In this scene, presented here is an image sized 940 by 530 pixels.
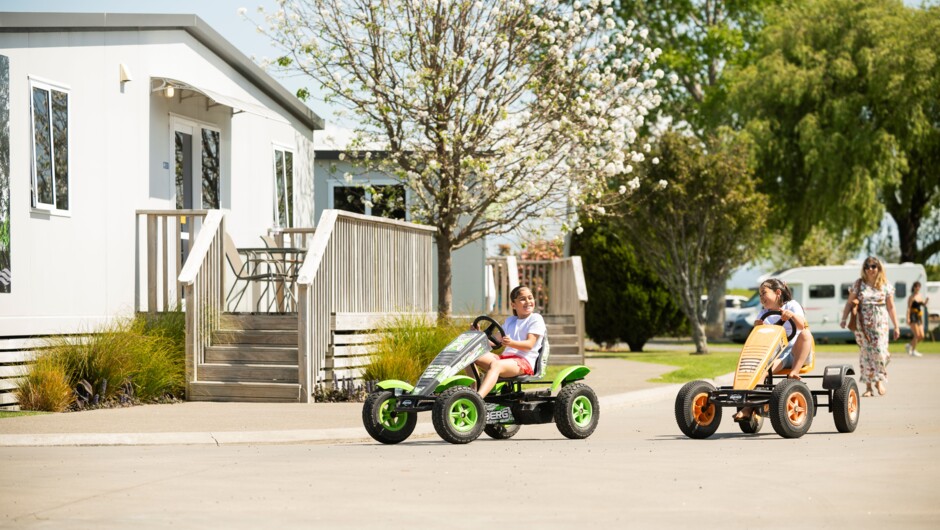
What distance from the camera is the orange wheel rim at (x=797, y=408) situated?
1201 centimetres

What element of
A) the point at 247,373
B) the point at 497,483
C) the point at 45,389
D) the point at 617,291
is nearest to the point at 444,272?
the point at 247,373

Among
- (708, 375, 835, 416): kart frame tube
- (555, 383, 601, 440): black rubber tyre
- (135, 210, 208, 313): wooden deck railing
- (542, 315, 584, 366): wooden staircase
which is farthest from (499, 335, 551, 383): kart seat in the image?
(542, 315, 584, 366): wooden staircase

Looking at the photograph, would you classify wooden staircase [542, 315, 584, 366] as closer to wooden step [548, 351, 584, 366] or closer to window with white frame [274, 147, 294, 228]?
wooden step [548, 351, 584, 366]

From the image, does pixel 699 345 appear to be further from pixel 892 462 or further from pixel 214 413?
pixel 892 462

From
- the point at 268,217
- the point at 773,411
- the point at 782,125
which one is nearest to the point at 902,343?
the point at 782,125

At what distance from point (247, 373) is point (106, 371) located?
1.73 m

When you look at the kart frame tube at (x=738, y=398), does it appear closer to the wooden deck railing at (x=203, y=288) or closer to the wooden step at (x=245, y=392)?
the wooden step at (x=245, y=392)

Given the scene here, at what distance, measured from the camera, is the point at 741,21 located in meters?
50.4

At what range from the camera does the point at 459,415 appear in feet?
38.4

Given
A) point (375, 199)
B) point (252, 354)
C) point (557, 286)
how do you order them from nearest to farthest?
point (252, 354) < point (375, 199) < point (557, 286)

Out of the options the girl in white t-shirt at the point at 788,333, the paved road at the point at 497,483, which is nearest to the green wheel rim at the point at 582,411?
the paved road at the point at 497,483

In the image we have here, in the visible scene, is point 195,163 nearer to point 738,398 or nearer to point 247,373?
point 247,373

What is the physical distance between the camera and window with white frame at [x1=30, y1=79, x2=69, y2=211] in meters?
16.3

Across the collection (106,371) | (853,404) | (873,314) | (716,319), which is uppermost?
(873,314)
